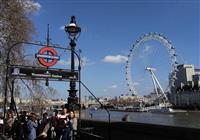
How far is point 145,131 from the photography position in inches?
364

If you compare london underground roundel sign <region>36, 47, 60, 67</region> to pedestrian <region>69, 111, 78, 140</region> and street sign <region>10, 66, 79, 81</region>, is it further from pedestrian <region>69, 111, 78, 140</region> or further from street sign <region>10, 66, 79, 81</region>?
pedestrian <region>69, 111, 78, 140</region>

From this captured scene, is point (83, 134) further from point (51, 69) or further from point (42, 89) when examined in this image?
point (42, 89)

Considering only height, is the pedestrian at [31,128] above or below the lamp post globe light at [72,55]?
below

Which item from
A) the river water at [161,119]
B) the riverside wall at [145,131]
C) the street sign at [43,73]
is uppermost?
the street sign at [43,73]

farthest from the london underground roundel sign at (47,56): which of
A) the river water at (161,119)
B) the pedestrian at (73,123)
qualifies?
the river water at (161,119)

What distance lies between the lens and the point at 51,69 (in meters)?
10.8

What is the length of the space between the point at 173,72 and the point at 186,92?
90.7 meters

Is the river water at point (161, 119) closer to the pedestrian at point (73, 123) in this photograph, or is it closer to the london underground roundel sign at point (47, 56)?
the london underground roundel sign at point (47, 56)

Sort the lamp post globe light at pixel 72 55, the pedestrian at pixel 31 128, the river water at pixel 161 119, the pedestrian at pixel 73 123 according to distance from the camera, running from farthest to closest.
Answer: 1. the river water at pixel 161 119
2. the lamp post globe light at pixel 72 55
3. the pedestrian at pixel 31 128
4. the pedestrian at pixel 73 123

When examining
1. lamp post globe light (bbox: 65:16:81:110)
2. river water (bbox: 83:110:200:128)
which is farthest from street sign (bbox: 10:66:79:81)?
river water (bbox: 83:110:200:128)

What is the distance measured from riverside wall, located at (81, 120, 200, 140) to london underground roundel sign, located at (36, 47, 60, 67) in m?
2.73

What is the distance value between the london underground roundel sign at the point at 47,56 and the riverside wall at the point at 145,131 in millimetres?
2733

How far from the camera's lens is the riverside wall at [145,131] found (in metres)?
7.89

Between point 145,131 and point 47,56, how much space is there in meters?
4.35
